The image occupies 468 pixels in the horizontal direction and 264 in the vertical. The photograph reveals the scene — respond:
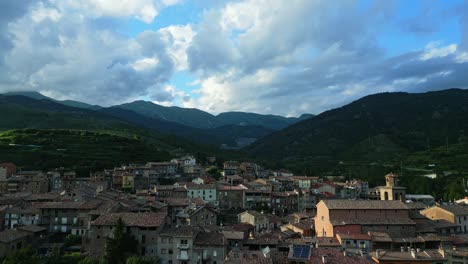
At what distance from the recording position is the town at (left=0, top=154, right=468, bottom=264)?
164 feet

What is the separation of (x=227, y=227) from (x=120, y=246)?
16.9 m

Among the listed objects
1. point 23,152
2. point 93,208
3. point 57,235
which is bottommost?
point 57,235

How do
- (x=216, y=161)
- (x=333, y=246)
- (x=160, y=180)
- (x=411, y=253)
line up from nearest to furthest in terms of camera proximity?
(x=411, y=253) → (x=333, y=246) → (x=160, y=180) → (x=216, y=161)

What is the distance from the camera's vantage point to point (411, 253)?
49281mm

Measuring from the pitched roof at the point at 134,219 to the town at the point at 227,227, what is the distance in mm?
127

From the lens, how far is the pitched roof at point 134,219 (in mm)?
53156

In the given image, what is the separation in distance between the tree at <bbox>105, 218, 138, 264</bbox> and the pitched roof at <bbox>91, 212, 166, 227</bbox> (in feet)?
5.73

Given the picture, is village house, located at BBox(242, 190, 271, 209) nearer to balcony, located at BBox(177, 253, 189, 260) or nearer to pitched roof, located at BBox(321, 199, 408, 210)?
pitched roof, located at BBox(321, 199, 408, 210)

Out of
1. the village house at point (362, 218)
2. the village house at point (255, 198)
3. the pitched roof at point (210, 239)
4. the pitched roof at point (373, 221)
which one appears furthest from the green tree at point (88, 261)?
the village house at point (255, 198)

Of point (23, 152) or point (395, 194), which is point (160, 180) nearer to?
point (23, 152)

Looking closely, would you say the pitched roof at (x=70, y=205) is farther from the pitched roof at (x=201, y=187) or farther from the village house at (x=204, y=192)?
the pitched roof at (x=201, y=187)

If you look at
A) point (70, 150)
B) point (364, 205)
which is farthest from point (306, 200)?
point (70, 150)

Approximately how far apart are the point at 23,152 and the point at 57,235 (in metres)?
73.0

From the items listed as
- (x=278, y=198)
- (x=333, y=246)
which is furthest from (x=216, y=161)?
(x=333, y=246)
